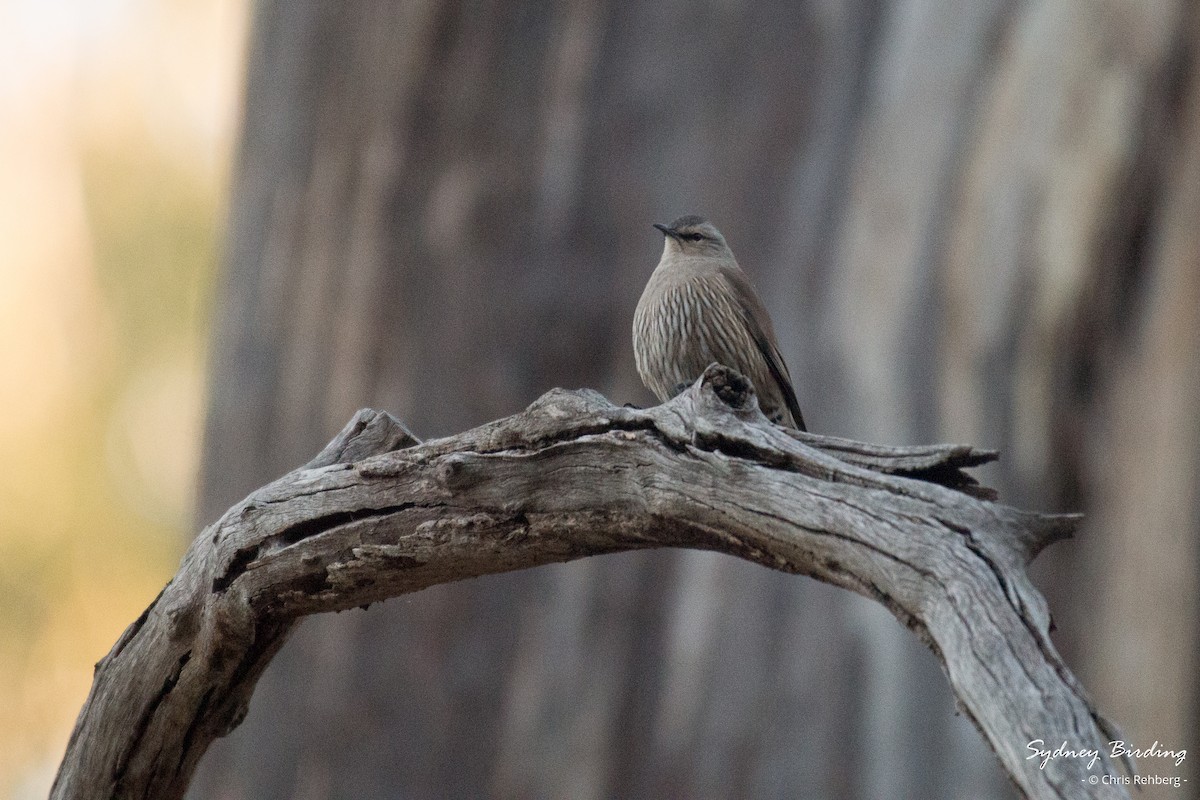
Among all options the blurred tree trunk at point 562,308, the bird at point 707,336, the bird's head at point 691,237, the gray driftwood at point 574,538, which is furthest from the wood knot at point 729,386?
the blurred tree trunk at point 562,308

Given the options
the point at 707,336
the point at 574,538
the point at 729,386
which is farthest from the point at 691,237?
the point at 574,538

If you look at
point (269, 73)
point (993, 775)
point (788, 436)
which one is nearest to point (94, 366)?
point (269, 73)

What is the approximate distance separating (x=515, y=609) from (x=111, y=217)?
210 inches

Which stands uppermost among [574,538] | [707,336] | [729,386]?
[707,336]

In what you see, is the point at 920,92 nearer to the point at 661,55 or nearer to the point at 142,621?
the point at 661,55

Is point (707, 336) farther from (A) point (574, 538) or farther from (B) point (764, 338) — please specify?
(A) point (574, 538)

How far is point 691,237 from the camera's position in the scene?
488cm

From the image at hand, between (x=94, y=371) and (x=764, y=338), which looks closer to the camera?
(x=764, y=338)

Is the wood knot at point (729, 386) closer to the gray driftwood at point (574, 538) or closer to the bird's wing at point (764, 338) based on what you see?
the gray driftwood at point (574, 538)

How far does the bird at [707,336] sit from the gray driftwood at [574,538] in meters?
1.62

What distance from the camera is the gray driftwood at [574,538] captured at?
2002 millimetres

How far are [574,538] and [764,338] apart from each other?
206cm

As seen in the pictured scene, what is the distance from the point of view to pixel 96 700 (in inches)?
112

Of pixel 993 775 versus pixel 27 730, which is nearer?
pixel 993 775
